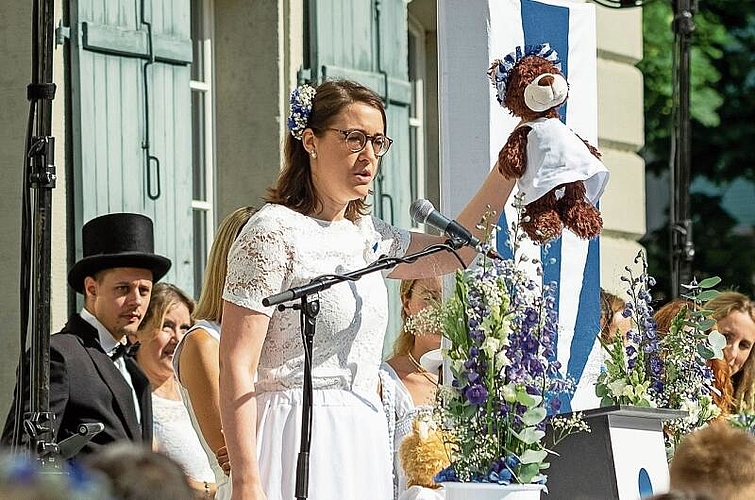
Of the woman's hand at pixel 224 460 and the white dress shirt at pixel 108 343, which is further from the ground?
the white dress shirt at pixel 108 343

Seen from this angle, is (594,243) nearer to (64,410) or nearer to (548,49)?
(548,49)

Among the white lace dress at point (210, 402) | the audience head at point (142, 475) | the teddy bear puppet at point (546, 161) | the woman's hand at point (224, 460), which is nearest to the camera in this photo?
the audience head at point (142, 475)

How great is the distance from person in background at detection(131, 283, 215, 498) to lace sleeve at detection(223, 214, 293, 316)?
2.04 metres

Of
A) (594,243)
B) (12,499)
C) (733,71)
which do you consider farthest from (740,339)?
(733,71)

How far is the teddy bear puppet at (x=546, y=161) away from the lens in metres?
4.01

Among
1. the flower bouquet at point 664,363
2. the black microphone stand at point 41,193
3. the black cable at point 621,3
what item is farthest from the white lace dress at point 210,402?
the black cable at point 621,3

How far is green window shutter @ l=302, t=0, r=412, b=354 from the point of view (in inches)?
273

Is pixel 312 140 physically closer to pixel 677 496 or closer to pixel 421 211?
pixel 421 211

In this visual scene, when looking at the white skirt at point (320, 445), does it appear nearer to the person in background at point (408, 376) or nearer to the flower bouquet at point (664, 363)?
the person in background at point (408, 376)

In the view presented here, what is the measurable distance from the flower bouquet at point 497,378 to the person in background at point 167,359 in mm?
2126

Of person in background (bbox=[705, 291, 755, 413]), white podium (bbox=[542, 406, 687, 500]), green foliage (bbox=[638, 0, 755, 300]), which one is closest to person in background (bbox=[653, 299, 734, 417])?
person in background (bbox=[705, 291, 755, 413])

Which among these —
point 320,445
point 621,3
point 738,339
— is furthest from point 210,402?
point 621,3

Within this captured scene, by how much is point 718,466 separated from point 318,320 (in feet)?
3.37

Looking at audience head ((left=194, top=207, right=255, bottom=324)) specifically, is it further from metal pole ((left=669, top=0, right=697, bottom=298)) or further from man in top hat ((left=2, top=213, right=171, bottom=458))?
metal pole ((left=669, top=0, right=697, bottom=298))
